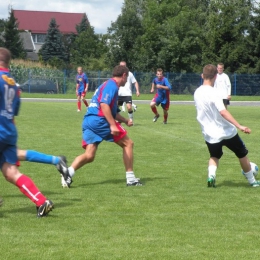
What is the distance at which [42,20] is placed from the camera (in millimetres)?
131500

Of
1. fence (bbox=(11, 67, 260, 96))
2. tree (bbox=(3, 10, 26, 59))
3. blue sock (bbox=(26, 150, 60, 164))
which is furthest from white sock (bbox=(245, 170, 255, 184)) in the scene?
tree (bbox=(3, 10, 26, 59))

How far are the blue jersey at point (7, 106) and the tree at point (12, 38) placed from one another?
79979 mm

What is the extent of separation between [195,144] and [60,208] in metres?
7.97

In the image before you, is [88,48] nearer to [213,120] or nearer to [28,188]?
[213,120]

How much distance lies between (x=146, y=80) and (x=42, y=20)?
3100 inches

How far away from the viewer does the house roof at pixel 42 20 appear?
426ft

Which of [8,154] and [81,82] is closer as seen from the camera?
[8,154]

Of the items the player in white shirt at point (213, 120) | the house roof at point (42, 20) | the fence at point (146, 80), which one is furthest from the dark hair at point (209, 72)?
the house roof at point (42, 20)

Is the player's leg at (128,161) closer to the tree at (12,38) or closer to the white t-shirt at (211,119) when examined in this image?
the white t-shirt at (211,119)

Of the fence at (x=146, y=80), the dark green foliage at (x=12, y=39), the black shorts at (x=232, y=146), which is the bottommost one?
the fence at (x=146, y=80)

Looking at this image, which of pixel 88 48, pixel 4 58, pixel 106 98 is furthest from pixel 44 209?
pixel 88 48

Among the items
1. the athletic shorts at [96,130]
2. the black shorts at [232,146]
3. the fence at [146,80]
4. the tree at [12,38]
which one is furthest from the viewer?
the tree at [12,38]

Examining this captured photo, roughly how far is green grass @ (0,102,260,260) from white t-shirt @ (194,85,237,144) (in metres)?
0.75

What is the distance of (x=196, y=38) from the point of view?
207ft
